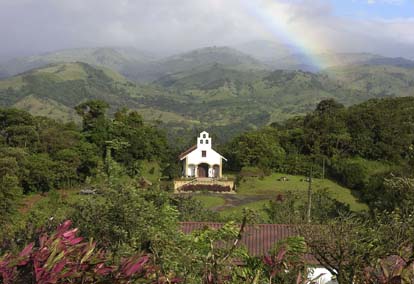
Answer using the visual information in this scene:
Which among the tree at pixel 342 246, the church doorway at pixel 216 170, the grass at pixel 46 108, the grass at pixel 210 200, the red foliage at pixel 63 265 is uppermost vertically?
the grass at pixel 46 108

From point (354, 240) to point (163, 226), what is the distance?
10.1ft

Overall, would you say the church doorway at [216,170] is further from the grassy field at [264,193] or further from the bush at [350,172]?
the bush at [350,172]

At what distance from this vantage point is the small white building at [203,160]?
41.2 meters

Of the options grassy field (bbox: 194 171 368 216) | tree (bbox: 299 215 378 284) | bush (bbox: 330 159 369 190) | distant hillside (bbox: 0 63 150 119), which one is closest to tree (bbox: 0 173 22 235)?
grassy field (bbox: 194 171 368 216)

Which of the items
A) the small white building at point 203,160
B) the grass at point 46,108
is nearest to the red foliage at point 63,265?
the small white building at point 203,160

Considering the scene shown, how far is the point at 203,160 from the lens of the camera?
4125 centimetres

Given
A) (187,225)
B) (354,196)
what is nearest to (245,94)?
(354,196)

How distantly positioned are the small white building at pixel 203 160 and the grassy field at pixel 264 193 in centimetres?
417

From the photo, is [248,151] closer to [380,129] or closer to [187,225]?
[380,129]

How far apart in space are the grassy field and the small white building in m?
4.17

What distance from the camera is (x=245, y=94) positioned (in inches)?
7741

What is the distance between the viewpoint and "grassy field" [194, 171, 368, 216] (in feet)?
99.1

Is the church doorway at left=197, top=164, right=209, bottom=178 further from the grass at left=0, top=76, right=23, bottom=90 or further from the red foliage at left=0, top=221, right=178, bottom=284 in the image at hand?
the grass at left=0, top=76, right=23, bottom=90

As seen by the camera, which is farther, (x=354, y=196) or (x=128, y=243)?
(x=354, y=196)
